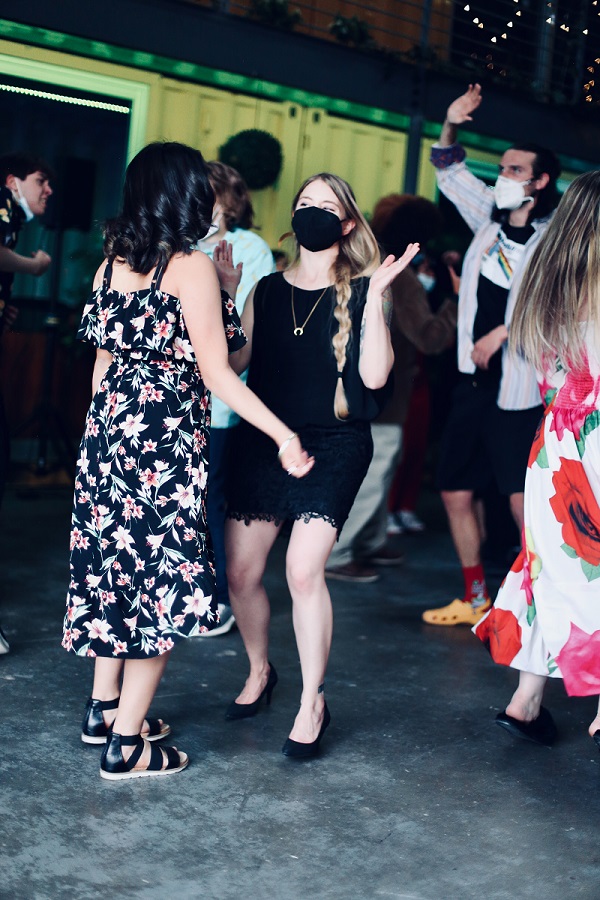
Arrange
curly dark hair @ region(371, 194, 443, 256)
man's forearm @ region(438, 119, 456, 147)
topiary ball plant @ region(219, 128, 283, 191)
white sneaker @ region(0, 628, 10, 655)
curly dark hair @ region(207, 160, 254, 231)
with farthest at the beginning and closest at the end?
topiary ball plant @ region(219, 128, 283, 191)
curly dark hair @ region(371, 194, 443, 256)
man's forearm @ region(438, 119, 456, 147)
curly dark hair @ region(207, 160, 254, 231)
white sneaker @ region(0, 628, 10, 655)

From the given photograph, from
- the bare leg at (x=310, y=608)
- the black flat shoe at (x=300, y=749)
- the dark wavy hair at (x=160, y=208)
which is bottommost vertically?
the black flat shoe at (x=300, y=749)

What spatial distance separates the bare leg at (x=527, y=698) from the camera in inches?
131

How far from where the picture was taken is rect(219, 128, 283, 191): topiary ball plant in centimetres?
661

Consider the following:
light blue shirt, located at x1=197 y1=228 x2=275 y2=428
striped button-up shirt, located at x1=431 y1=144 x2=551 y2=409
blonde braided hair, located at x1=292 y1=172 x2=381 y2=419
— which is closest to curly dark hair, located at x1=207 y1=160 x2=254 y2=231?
light blue shirt, located at x1=197 y1=228 x2=275 y2=428

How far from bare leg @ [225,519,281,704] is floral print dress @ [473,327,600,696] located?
752mm

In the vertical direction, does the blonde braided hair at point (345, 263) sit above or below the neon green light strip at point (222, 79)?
below

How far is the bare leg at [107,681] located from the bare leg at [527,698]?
114cm

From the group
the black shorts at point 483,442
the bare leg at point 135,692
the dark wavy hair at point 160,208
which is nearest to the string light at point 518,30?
the black shorts at point 483,442

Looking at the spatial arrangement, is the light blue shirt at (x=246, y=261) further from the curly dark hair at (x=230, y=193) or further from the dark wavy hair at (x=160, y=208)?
the dark wavy hair at (x=160, y=208)

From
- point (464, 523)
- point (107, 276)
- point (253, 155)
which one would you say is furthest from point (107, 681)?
point (253, 155)

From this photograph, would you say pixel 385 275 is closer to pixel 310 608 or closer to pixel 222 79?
pixel 310 608

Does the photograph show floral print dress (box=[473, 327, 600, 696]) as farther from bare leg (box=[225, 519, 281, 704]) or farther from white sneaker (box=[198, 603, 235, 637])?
white sneaker (box=[198, 603, 235, 637])

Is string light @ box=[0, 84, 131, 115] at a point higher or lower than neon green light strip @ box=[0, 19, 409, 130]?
lower

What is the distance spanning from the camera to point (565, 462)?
124 inches
